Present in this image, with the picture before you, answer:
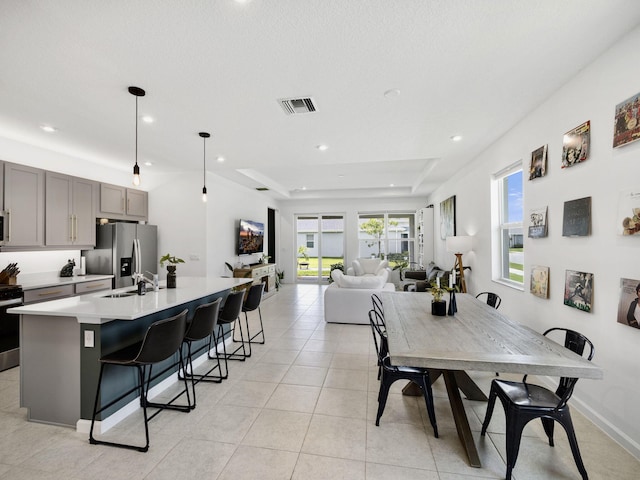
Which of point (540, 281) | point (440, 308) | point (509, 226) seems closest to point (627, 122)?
point (540, 281)

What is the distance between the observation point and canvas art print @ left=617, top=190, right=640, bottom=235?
1.90 m

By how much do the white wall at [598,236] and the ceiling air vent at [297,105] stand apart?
224cm

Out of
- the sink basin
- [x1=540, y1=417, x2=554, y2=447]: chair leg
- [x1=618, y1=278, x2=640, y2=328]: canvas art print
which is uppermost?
[x1=618, y1=278, x2=640, y2=328]: canvas art print

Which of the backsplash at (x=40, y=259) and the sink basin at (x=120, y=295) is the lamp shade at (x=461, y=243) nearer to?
the sink basin at (x=120, y=295)

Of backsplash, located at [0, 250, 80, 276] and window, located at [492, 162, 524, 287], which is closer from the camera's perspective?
window, located at [492, 162, 524, 287]

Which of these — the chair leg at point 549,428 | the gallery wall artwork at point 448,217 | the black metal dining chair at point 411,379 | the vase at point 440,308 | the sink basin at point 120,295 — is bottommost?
the chair leg at point 549,428

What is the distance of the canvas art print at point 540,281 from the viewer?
2854 mm

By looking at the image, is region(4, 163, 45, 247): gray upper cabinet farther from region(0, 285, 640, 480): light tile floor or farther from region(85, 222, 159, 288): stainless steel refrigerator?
region(0, 285, 640, 480): light tile floor

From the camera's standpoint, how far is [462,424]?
6.83 ft

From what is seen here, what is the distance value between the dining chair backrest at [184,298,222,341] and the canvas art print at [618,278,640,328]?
3158 millimetres

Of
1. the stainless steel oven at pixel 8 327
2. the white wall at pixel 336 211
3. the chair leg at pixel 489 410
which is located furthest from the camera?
the white wall at pixel 336 211

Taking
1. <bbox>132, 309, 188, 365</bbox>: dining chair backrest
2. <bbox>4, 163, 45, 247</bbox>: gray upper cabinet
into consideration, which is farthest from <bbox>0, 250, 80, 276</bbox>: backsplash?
<bbox>132, 309, 188, 365</bbox>: dining chair backrest

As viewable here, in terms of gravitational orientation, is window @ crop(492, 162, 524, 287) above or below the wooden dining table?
above

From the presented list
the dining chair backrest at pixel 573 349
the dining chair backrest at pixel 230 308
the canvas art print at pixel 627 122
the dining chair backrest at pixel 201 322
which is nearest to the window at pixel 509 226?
the canvas art print at pixel 627 122
